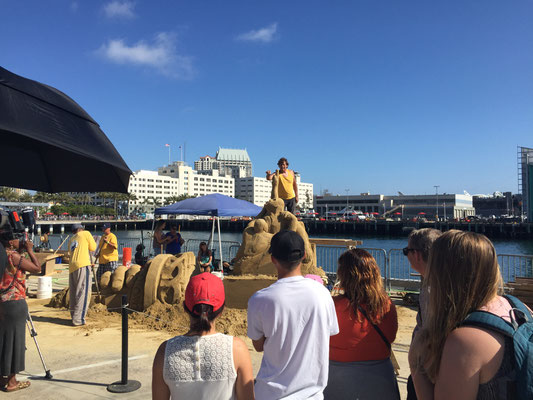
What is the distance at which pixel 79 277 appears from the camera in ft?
22.9

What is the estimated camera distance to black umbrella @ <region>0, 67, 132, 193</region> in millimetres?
2348

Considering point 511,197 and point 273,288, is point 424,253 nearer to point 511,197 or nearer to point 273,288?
point 273,288

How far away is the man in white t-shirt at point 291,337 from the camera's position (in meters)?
2.16

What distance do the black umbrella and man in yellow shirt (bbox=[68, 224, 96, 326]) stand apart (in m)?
3.28

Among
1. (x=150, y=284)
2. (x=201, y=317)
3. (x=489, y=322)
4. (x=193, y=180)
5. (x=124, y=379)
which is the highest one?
(x=193, y=180)

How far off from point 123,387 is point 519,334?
4.15 metres

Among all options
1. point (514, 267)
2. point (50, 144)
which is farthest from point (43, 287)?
point (514, 267)

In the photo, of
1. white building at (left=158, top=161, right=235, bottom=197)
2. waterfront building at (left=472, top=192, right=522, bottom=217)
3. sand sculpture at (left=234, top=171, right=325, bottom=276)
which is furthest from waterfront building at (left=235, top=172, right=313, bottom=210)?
sand sculpture at (left=234, top=171, right=325, bottom=276)

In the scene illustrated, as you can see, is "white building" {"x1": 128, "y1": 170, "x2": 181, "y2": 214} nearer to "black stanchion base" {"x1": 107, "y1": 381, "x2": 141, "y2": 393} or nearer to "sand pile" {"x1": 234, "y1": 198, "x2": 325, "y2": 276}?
"sand pile" {"x1": 234, "y1": 198, "x2": 325, "y2": 276}

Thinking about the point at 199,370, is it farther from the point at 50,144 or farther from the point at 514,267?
the point at 514,267

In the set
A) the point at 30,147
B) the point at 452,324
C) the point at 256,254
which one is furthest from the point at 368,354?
the point at 256,254

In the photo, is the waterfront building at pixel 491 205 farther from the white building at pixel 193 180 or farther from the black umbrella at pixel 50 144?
the black umbrella at pixel 50 144

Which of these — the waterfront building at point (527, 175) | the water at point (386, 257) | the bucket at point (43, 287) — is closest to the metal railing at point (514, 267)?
the water at point (386, 257)

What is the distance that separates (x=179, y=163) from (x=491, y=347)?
154191 mm
